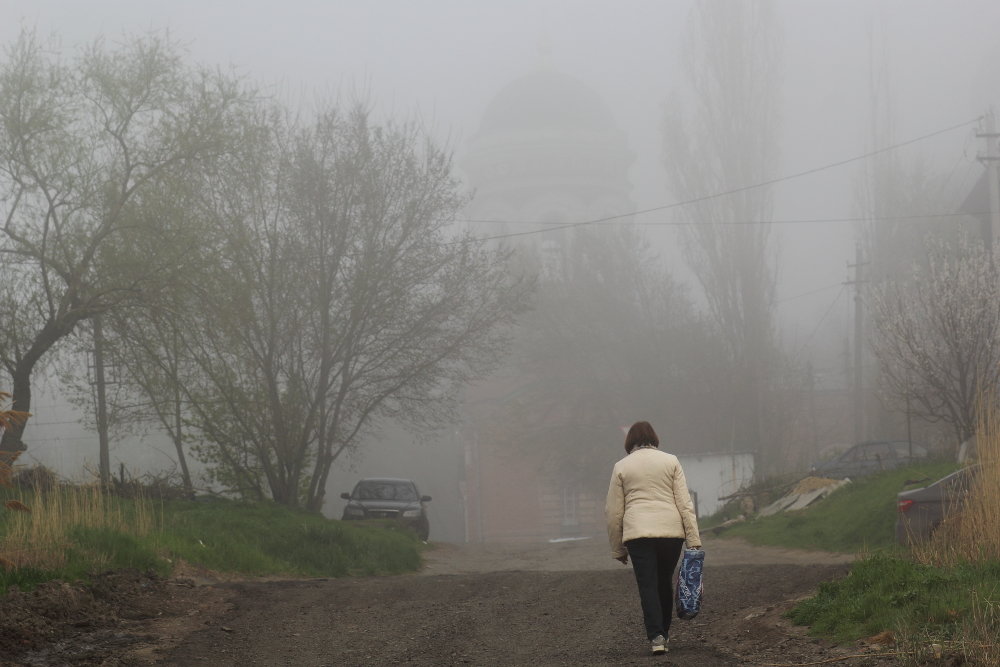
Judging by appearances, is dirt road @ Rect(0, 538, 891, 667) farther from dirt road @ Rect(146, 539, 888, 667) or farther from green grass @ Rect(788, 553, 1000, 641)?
green grass @ Rect(788, 553, 1000, 641)

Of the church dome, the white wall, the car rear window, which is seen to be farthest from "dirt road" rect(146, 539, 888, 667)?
the church dome

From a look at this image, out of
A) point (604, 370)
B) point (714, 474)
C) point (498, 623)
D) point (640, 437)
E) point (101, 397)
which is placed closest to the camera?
point (640, 437)

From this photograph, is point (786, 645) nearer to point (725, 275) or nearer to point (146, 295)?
point (146, 295)

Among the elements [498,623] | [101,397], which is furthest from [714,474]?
[498,623]

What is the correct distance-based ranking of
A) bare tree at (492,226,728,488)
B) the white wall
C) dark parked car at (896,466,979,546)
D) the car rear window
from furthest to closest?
bare tree at (492,226,728,488)
the white wall
the car rear window
dark parked car at (896,466,979,546)

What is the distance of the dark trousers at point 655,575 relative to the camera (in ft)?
28.4

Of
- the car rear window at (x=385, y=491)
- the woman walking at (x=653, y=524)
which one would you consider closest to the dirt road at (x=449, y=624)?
the woman walking at (x=653, y=524)

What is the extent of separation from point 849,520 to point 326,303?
1122cm

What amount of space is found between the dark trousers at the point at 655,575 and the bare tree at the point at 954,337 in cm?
1470

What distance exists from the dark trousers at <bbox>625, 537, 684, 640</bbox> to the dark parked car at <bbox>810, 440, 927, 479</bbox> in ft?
75.1

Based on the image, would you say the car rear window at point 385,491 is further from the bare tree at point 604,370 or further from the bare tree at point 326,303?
the bare tree at point 604,370

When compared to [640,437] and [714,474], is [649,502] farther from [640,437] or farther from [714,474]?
[714,474]

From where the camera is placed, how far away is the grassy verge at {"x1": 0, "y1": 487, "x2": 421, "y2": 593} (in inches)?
467

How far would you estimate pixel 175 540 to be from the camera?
16.1m
